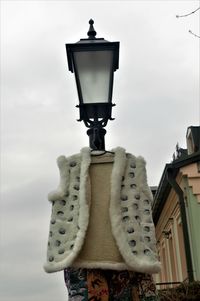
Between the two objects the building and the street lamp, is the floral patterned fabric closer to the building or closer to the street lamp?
the street lamp

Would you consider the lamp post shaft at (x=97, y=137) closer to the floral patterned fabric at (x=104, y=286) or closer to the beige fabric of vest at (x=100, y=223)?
the beige fabric of vest at (x=100, y=223)

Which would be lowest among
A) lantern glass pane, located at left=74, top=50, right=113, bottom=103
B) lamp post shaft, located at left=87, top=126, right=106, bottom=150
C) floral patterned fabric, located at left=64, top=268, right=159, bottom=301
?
floral patterned fabric, located at left=64, top=268, right=159, bottom=301

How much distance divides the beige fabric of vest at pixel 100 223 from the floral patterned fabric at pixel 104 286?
0.08 meters

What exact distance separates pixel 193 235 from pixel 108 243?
12.7 meters

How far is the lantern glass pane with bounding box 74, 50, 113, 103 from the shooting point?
14.7 ft

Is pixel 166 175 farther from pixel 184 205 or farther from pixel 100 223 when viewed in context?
pixel 100 223

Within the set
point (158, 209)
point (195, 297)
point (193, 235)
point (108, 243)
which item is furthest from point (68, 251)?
point (158, 209)

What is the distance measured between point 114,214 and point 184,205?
42.8 feet

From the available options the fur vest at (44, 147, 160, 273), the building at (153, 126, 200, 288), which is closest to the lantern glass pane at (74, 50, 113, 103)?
the fur vest at (44, 147, 160, 273)

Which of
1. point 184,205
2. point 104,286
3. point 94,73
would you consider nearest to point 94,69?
point 94,73

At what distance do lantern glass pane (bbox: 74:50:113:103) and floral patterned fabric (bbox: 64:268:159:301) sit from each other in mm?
1467

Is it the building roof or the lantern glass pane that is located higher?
the building roof

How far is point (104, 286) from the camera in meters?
3.38

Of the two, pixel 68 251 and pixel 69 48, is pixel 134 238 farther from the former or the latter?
pixel 69 48
